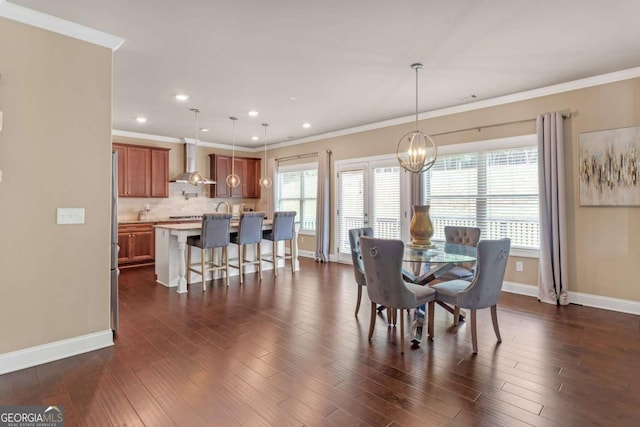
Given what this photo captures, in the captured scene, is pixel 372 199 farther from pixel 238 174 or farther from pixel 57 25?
pixel 57 25

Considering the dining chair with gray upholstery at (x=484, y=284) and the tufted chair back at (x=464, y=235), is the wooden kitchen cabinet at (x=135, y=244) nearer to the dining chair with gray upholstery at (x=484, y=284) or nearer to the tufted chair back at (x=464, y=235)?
the tufted chair back at (x=464, y=235)

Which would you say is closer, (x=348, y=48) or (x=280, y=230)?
(x=348, y=48)

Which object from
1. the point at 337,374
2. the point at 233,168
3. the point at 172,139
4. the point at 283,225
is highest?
the point at 172,139

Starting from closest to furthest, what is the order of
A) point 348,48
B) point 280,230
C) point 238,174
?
point 348,48 → point 280,230 → point 238,174

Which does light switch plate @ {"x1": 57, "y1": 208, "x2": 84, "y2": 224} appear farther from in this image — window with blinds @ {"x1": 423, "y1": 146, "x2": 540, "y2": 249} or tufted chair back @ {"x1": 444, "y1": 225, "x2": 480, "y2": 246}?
window with blinds @ {"x1": 423, "y1": 146, "x2": 540, "y2": 249}

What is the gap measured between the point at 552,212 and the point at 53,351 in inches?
215

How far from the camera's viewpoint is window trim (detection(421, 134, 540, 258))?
179 inches

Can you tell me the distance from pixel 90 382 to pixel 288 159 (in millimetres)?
6412

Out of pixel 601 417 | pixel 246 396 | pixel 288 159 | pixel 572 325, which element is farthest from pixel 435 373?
pixel 288 159

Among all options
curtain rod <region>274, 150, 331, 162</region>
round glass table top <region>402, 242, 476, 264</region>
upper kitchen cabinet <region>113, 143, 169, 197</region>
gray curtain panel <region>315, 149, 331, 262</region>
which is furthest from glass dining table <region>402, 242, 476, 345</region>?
upper kitchen cabinet <region>113, 143, 169, 197</region>

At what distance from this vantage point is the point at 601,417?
1948mm

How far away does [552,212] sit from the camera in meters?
4.22

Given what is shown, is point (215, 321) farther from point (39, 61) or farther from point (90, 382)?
point (39, 61)

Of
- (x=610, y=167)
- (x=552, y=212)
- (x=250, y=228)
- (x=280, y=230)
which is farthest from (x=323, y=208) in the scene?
(x=610, y=167)
